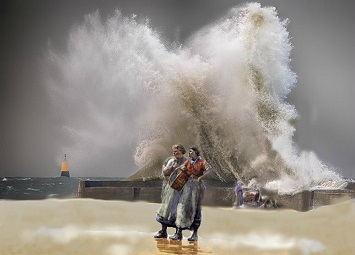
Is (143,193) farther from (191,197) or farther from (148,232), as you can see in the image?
(191,197)

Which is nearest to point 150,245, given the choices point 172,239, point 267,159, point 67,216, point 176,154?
point 172,239

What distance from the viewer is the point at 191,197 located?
5184mm

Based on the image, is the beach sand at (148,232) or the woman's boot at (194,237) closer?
the beach sand at (148,232)

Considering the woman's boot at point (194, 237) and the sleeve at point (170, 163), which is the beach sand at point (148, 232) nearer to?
the woman's boot at point (194, 237)

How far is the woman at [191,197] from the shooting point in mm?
5141

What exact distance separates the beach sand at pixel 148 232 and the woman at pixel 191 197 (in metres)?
0.16

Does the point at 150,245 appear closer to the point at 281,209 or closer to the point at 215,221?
the point at 215,221

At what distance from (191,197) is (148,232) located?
0.72 meters

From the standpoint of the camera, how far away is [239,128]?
1295 cm

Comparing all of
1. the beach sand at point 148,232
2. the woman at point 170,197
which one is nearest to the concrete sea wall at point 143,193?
the beach sand at point 148,232

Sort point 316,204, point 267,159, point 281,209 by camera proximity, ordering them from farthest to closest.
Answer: point 267,159
point 281,209
point 316,204

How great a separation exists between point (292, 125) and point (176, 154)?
7.86 meters

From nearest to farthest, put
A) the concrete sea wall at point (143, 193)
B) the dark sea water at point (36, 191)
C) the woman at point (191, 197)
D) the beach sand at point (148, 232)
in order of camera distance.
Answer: the beach sand at point (148, 232)
the woman at point (191, 197)
the concrete sea wall at point (143, 193)
the dark sea water at point (36, 191)

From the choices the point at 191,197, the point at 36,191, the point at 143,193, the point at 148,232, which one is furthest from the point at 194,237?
the point at 36,191
